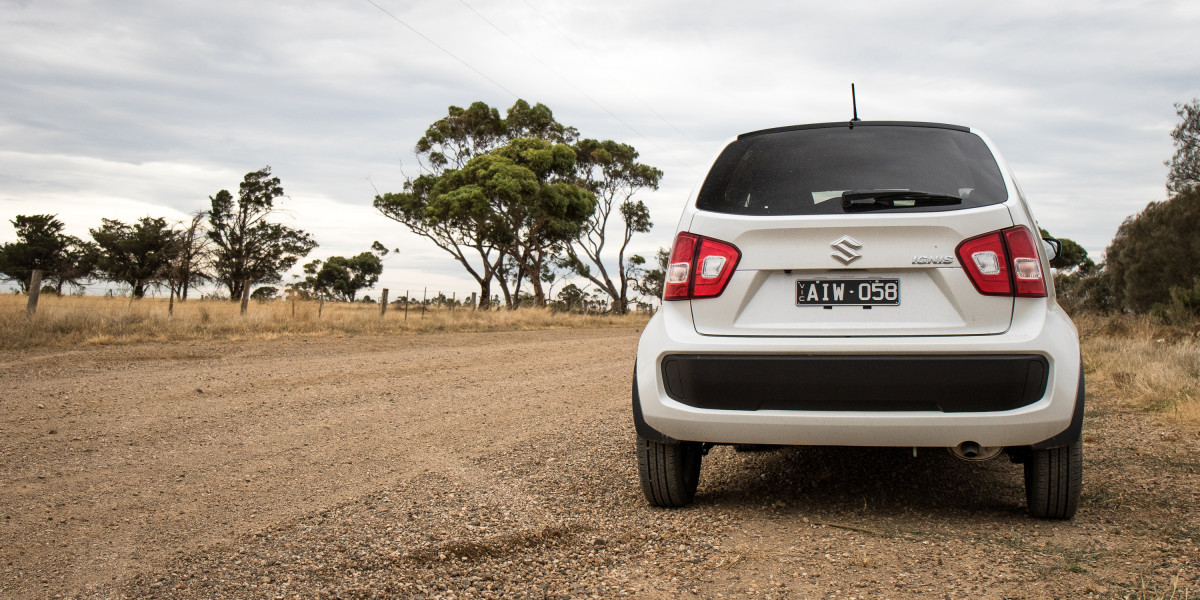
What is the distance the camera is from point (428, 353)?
491 inches

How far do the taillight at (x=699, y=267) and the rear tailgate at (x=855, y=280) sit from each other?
33 millimetres

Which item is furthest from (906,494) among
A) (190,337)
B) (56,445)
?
(190,337)

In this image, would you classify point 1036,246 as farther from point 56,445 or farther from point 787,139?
point 56,445

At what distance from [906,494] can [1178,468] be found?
5.56ft

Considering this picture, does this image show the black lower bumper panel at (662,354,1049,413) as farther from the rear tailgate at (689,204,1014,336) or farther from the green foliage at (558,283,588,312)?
the green foliage at (558,283,588,312)

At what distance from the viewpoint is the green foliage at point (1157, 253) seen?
30.2 m

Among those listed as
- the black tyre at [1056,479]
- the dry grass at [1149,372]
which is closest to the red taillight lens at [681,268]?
the black tyre at [1056,479]

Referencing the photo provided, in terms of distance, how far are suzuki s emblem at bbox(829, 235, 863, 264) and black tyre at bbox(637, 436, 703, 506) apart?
1.00 meters

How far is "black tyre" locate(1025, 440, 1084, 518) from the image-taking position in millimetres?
3309

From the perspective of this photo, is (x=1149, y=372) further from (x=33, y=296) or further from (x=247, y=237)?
(x=247, y=237)

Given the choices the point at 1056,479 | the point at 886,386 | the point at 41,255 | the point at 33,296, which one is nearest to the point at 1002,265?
the point at 886,386

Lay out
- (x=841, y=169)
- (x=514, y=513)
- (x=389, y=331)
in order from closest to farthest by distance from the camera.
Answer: (x=841, y=169), (x=514, y=513), (x=389, y=331)

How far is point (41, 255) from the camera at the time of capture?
5228 centimetres

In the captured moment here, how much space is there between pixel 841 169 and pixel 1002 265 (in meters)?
0.72
